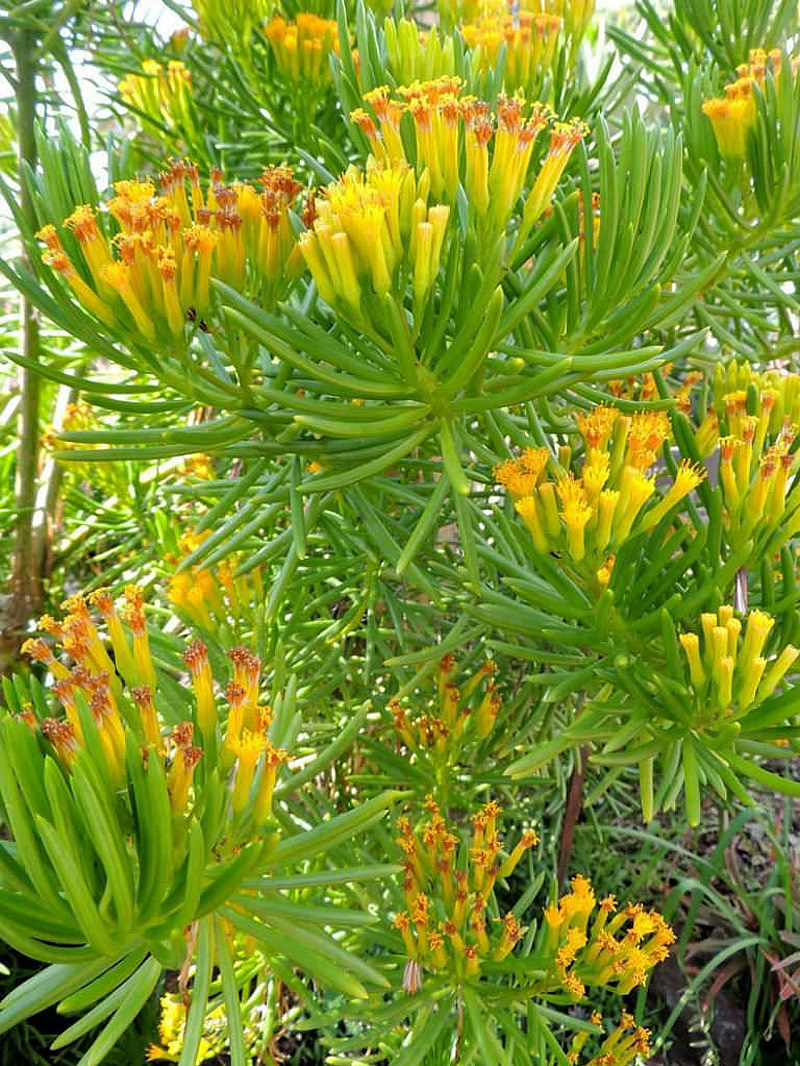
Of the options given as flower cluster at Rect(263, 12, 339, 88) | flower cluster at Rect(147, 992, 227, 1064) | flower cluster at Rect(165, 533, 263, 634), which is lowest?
flower cluster at Rect(147, 992, 227, 1064)

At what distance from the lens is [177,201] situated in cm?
54

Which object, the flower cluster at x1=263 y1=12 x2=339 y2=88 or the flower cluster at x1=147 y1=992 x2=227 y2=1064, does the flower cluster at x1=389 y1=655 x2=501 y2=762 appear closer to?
the flower cluster at x1=147 y1=992 x2=227 y2=1064

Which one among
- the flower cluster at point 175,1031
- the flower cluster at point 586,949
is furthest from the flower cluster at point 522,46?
the flower cluster at point 175,1031

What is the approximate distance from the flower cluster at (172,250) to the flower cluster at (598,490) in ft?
0.65

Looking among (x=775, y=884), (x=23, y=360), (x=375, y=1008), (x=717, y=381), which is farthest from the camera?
(x=775, y=884)

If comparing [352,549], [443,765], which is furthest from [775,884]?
[352,549]

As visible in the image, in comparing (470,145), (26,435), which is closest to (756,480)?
(470,145)

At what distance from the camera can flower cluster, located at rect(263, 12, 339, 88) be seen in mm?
804

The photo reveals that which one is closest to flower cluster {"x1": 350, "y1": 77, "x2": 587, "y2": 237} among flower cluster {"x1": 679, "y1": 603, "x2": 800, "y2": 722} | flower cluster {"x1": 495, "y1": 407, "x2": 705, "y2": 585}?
flower cluster {"x1": 495, "y1": 407, "x2": 705, "y2": 585}

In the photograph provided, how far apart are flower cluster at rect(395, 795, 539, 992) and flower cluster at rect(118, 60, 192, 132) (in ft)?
2.47

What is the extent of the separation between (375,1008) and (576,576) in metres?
0.45

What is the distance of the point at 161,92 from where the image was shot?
971 mm

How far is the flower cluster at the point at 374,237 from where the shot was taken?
45 centimetres

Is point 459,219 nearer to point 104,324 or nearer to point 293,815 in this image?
point 104,324
